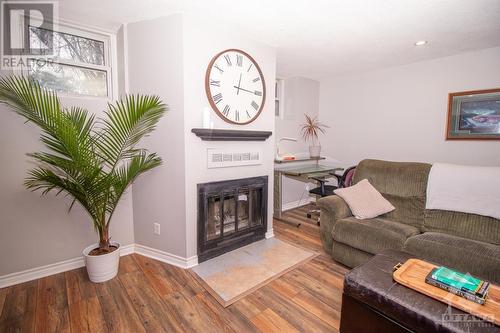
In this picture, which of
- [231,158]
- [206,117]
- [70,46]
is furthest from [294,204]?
[70,46]

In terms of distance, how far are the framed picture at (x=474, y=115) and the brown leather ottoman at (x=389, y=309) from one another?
252 centimetres

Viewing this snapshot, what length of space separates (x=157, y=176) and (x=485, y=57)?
4136mm

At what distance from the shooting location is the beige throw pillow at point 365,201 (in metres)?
2.41

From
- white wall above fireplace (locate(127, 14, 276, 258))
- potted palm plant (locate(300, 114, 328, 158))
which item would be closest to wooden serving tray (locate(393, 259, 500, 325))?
white wall above fireplace (locate(127, 14, 276, 258))

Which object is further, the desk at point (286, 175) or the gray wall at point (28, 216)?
the desk at point (286, 175)

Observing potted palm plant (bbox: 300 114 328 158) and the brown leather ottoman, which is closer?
the brown leather ottoman

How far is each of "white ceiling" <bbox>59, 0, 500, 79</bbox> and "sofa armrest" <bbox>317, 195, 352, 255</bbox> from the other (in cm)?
176

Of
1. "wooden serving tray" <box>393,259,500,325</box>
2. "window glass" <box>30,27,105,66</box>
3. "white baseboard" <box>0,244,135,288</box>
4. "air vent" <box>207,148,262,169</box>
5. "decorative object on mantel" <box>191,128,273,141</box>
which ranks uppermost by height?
"window glass" <box>30,27,105,66</box>

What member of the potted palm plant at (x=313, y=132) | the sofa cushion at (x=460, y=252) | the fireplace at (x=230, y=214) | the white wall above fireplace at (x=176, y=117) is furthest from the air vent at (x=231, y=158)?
the potted palm plant at (x=313, y=132)

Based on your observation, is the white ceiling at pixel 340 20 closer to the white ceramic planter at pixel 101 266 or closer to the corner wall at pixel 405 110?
the corner wall at pixel 405 110

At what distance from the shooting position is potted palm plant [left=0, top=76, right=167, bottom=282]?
1.66 metres

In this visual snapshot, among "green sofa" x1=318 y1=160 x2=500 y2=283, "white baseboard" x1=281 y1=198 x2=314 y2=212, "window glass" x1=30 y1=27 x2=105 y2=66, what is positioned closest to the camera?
"green sofa" x1=318 y1=160 x2=500 y2=283

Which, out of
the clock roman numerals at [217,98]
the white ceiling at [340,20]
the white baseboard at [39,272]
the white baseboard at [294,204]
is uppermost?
the white ceiling at [340,20]

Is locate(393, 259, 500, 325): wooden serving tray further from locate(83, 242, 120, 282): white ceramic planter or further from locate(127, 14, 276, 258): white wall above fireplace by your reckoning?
locate(83, 242, 120, 282): white ceramic planter
